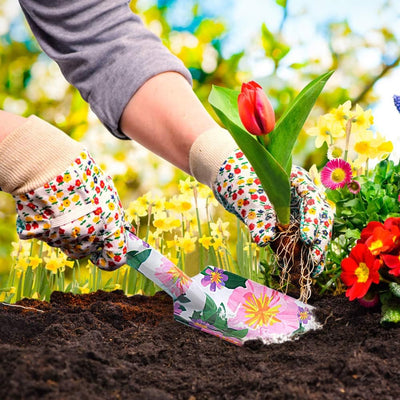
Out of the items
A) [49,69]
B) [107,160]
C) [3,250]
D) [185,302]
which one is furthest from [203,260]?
[49,69]

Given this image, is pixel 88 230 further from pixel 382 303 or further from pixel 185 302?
pixel 382 303

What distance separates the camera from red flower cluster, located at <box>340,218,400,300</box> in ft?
3.70

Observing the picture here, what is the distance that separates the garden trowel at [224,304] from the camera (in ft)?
4.26

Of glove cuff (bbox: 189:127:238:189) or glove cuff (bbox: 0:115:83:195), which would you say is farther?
glove cuff (bbox: 189:127:238:189)

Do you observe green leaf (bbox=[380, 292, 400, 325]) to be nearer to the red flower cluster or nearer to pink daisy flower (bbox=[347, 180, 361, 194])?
the red flower cluster

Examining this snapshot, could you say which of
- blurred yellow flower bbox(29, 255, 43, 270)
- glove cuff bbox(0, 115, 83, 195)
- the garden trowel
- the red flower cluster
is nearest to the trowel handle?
the garden trowel

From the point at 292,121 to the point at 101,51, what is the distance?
0.55 meters

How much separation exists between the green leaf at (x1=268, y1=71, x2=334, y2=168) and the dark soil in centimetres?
42

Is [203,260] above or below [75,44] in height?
below

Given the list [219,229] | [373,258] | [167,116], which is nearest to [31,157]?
[167,116]

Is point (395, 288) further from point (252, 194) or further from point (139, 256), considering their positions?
point (139, 256)

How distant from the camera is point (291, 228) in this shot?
1303mm

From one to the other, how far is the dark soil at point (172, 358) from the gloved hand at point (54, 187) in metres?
0.23

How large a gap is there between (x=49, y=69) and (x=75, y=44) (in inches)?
64.3
